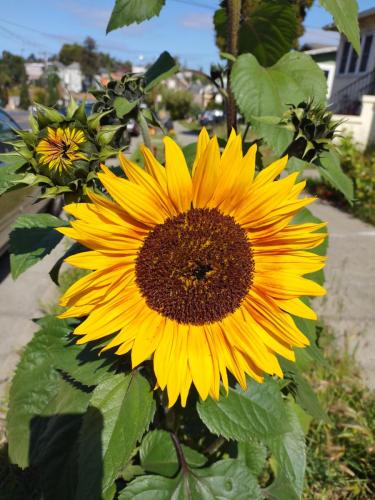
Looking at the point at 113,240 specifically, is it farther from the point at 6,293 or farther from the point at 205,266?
the point at 6,293

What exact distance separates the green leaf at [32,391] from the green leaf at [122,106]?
64cm

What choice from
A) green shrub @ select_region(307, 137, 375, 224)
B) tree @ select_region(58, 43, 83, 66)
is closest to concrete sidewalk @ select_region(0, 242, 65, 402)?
green shrub @ select_region(307, 137, 375, 224)

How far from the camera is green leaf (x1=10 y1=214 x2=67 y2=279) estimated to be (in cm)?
106

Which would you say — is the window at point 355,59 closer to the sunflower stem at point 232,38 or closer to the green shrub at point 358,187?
the green shrub at point 358,187

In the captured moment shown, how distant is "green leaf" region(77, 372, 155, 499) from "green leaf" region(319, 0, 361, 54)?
0.86 metres

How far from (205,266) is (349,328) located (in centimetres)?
300

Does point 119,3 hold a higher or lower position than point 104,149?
higher

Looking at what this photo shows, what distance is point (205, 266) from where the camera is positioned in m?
0.96

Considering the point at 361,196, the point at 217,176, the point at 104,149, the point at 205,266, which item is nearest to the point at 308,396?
the point at 205,266

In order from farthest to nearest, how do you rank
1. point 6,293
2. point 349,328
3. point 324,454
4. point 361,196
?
point 361,196 → point 6,293 → point 349,328 → point 324,454

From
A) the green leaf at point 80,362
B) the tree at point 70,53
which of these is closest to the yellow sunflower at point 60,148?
the green leaf at point 80,362

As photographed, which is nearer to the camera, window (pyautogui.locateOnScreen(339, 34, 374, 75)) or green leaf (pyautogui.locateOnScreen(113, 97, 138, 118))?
green leaf (pyautogui.locateOnScreen(113, 97, 138, 118))

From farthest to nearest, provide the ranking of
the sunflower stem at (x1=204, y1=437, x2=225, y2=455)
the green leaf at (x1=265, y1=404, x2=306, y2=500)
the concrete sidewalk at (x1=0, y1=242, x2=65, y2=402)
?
the concrete sidewalk at (x1=0, y1=242, x2=65, y2=402)
the sunflower stem at (x1=204, y1=437, x2=225, y2=455)
the green leaf at (x1=265, y1=404, x2=306, y2=500)

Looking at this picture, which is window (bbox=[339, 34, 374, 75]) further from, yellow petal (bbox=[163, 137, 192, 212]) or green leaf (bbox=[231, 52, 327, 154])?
yellow petal (bbox=[163, 137, 192, 212])
